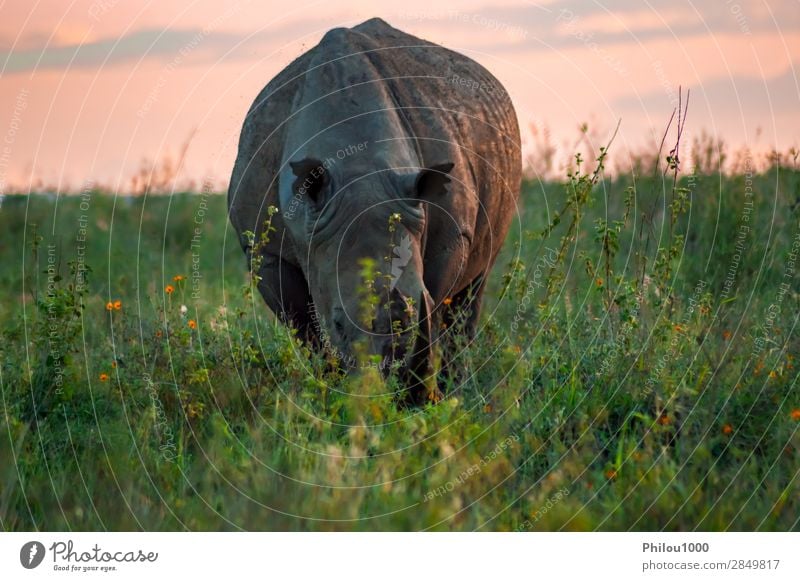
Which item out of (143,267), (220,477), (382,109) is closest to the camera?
(220,477)

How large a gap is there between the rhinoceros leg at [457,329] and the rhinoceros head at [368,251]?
60 cm

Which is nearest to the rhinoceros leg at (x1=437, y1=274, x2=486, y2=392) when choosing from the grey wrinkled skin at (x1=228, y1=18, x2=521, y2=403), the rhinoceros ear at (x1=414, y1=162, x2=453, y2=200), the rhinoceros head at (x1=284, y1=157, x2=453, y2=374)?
the grey wrinkled skin at (x1=228, y1=18, x2=521, y2=403)

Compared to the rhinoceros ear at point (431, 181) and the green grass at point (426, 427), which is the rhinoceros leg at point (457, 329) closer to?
the green grass at point (426, 427)

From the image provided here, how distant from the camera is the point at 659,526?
554 centimetres

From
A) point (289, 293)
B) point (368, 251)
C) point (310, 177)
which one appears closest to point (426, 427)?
point (368, 251)

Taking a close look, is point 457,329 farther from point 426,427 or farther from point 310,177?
point 426,427

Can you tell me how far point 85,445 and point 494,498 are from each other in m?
2.23

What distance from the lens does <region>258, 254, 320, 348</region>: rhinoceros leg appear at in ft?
27.3

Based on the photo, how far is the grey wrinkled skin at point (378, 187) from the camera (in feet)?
23.1

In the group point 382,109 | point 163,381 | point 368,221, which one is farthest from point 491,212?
point 163,381

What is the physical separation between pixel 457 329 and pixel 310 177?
1.97m

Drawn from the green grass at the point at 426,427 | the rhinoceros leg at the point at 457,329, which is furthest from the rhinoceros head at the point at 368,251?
the rhinoceros leg at the point at 457,329

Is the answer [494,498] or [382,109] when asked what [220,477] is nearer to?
[494,498]

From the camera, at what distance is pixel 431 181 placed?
7.29 meters
